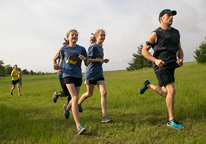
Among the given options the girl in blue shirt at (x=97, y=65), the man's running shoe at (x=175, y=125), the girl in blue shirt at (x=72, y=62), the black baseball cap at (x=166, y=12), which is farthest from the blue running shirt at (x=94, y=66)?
the man's running shoe at (x=175, y=125)

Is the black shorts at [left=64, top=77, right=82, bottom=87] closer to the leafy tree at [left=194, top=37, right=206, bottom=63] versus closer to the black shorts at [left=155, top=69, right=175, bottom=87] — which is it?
the black shorts at [left=155, top=69, right=175, bottom=87]

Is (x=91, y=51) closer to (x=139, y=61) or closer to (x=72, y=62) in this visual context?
(x=72, y=62)

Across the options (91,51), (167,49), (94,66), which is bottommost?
(94,66)

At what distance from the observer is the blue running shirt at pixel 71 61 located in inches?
157

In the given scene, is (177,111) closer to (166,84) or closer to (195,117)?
(195,117)

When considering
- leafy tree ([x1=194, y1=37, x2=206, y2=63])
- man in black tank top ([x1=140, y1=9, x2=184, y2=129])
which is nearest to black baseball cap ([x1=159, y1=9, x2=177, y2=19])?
Answer: man in black tank top ([x1=140, y1=9, x2=184, y2=129])

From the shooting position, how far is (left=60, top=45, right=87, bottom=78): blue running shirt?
400 centimetres

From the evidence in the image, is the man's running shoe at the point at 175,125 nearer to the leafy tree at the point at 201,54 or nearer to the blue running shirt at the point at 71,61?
the blue running shirt at the point at 71,61

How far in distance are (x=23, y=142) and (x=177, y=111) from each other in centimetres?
400

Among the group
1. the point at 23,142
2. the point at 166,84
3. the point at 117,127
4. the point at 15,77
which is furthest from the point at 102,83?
the point at 15,77

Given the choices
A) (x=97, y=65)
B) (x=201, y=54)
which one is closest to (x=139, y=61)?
(x=201, y=54)

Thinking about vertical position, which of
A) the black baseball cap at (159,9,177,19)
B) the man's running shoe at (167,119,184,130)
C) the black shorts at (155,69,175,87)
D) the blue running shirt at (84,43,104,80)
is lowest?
the man's running shoe at (167,119,184,130)

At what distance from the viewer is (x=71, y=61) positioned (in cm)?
401

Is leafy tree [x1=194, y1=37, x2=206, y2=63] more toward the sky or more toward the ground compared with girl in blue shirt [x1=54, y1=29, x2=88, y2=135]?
more toward the sky
